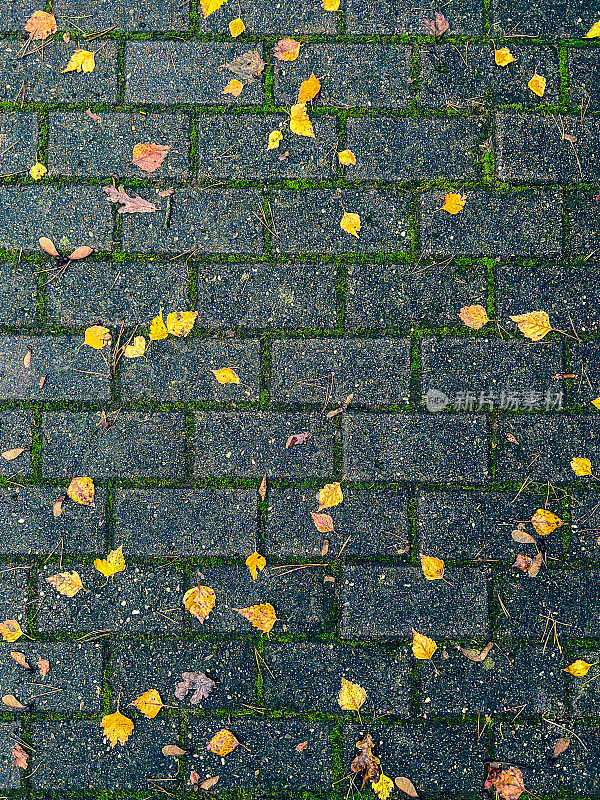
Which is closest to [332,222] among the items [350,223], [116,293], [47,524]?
[350,223]

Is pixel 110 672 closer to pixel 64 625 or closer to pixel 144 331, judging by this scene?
pixel 64 625

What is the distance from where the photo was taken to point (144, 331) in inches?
104

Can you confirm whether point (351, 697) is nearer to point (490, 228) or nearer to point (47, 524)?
point (47, 524)

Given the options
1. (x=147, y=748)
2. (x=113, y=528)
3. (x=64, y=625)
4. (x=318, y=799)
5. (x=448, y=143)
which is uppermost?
(x=448, y=143)

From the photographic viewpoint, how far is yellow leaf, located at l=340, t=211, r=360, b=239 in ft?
8.68

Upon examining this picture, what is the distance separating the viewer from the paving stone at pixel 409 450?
2.61m

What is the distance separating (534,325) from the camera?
8.66 feet

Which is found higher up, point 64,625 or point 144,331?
point 144,331

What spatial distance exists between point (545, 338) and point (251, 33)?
192 cm

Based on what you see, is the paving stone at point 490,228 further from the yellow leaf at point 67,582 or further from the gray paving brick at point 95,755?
the gray paving brick at point 95,755

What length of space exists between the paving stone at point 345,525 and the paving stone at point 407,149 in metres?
1.44

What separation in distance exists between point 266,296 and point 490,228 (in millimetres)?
1058

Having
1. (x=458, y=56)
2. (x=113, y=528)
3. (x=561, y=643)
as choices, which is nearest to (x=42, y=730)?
(x=113, y=528)

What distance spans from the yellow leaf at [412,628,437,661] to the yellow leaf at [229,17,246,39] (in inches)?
111
